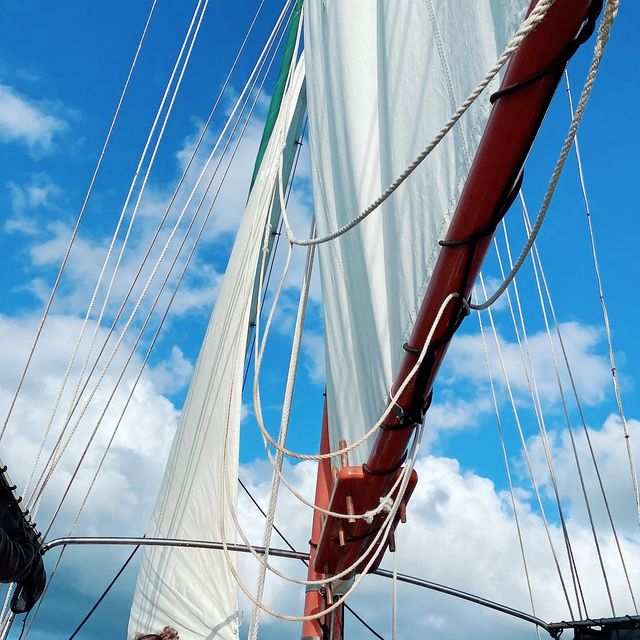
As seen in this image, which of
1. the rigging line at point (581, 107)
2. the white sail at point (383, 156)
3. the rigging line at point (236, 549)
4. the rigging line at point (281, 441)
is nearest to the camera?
the rigging line at point (581, 107)

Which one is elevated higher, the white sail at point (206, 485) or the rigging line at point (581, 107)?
the white sail at point (206, 485)

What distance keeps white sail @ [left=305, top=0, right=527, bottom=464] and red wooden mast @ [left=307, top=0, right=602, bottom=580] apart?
0.09 metres

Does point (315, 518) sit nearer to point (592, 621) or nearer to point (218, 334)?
point (592, 621)

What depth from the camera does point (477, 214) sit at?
221cm

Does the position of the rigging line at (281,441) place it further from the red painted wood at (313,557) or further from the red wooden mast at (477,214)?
the red wooden mast at (477,214)

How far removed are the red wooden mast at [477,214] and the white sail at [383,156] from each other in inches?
3.7

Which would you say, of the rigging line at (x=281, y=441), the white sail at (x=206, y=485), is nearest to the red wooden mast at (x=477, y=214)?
Result: the rigging line at (x=281, y=441)

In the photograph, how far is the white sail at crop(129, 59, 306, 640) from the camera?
5.14m

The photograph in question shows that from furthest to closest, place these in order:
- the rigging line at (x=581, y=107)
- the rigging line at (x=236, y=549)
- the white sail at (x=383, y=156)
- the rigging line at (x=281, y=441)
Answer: the rigging line at (x=236, y=549) < the rigging line at (x=281, y=441) < the white sail at (x=383, y=156) < the rigging line at (x=581, y=107)

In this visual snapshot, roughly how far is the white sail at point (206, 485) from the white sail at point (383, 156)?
175cm

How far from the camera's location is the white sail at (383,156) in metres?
2.35

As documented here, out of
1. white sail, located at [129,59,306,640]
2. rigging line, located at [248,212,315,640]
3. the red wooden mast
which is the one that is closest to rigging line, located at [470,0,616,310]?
the red wooden mast

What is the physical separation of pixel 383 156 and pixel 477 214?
32.1 inches

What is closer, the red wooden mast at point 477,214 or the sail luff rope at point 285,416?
the red wooden mast at point 477,214
